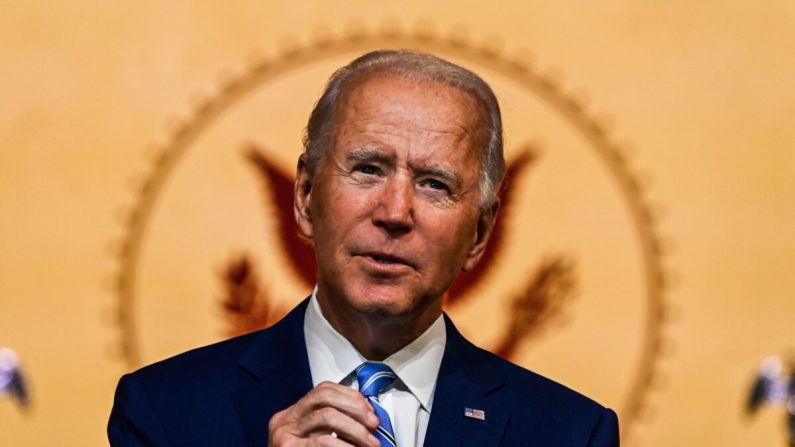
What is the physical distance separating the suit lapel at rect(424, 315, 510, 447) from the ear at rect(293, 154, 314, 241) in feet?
1.26

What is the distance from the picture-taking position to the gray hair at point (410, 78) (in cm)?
347

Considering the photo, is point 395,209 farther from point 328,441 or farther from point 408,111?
point 328,441

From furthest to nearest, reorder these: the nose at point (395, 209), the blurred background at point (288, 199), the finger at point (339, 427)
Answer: the blurred background at point (288, 199) < the nose at point (395, 209) < the finger at point (339, 427)

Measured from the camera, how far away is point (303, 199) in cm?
353

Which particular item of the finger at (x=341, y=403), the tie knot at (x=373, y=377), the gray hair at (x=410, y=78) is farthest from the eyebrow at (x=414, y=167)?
the finger at (x=341, y=403)

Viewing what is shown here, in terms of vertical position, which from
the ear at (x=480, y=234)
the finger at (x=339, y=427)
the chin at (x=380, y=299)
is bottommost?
A: the finger at (x=339, y=427)

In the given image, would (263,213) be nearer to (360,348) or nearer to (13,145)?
(13,145)

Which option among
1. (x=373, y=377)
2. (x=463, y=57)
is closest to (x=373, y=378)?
(x=373, y=377)

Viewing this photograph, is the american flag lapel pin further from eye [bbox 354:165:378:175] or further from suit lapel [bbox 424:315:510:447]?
eye [bbox 354:165:378:175]

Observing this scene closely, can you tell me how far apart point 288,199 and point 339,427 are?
2.18 m

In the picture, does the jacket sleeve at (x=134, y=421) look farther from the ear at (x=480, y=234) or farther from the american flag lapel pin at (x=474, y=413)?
the ear at (x=480, y=234)

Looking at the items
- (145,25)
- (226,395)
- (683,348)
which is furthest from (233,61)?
(226,395)

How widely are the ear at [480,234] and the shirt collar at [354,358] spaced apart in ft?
0.51

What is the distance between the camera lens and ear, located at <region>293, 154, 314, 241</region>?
350 cm
